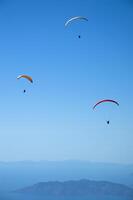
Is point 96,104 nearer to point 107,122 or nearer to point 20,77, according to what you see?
point 107,122

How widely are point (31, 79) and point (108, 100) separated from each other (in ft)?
28.5

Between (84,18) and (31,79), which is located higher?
(84,18)

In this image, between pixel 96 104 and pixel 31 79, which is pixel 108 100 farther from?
pixel 31 79

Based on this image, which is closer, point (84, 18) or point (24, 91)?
point (84, 18)

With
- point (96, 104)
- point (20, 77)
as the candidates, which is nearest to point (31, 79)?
point (20, 77)

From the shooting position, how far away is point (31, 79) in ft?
111

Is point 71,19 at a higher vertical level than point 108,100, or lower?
higher

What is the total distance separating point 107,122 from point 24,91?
33.2 ft

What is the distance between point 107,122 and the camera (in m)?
34.4

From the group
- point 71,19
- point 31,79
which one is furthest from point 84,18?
point 31,79

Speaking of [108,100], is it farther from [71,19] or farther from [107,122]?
[71,19]

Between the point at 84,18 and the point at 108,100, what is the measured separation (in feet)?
29.6

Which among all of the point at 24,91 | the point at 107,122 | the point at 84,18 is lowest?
the point at 107,122

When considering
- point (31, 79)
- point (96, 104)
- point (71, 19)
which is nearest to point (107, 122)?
point (96, 104)
